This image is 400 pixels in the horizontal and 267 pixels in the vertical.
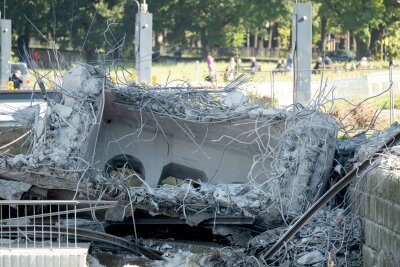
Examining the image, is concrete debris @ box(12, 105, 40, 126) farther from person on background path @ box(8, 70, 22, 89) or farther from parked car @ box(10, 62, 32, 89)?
parked car @ box(10, 62, 32, 89)

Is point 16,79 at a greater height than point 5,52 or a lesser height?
lesser

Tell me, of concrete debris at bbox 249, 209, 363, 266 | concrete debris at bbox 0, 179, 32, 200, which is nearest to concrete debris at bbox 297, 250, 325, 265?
concrete debris at bbox 249, 209, 363, 266

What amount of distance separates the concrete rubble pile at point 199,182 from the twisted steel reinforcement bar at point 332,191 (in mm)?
197

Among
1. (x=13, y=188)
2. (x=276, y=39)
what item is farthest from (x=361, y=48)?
(x=13, y=188)

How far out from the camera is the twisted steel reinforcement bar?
14.0m

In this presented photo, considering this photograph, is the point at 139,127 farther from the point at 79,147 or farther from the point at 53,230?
the point at 53,230

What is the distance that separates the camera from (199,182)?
661 inches

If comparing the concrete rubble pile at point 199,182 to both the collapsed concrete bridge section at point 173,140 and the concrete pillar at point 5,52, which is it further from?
A: the concrete pillar at point 5,52

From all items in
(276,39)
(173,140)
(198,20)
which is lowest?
(173,140)

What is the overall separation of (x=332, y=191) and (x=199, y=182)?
10.5 ft

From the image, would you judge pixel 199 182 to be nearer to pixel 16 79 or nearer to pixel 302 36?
pixel 302 36

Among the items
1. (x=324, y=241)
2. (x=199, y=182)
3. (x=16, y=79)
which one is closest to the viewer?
(x=324, y=241)

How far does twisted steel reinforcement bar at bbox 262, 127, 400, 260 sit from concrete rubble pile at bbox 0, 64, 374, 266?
0.20 metres

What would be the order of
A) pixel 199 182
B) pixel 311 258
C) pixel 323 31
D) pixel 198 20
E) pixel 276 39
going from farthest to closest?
pixel 276 39, pixel 198 20, pixel 323 31, pixel 199 182, pixel 311 258
